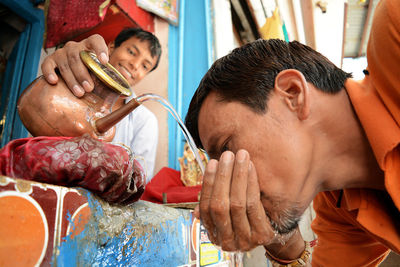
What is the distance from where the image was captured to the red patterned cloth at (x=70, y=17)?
5.96 ft

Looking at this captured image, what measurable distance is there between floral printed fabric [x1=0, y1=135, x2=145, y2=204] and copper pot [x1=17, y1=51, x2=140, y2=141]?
3.7 inches

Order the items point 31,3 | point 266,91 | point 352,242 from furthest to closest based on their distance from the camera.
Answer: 1. point 31,3
2. point 352,242
3. point 266,91

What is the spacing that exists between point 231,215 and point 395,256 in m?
2.07

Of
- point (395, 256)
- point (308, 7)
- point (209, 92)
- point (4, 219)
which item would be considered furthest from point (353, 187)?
point (308, 7)

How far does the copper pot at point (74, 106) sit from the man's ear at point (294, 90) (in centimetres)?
42

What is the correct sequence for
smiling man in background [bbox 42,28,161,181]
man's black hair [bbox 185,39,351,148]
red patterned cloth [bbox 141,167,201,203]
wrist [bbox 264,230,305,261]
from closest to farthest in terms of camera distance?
1. man's black hair [bbox 185,39,351,148]
2. wrist [bbox 264,230,305,261]
3. red patterned cloth [bbox 141,167,201,203]
4. smiling man in background [bbox 42,28,161,181]

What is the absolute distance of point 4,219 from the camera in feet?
1.38

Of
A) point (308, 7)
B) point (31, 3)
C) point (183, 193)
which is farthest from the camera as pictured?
point (308, 7)

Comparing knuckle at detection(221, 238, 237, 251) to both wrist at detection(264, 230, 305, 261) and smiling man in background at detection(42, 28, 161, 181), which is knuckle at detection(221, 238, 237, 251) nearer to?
wrist at detection(264, 230, 305, 261)

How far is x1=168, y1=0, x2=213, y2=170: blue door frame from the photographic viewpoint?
2250 mm

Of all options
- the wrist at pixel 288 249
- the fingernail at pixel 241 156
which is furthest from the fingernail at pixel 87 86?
the wrist at pixel 288 249

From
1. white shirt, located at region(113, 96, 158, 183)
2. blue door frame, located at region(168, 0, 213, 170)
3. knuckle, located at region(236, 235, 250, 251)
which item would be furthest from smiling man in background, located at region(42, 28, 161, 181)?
knuckle, located at region(236, 235, 250, 251)

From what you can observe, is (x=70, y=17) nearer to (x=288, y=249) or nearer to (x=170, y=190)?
(x=170, y=190)

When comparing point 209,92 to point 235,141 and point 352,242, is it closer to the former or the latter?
point 235,141
